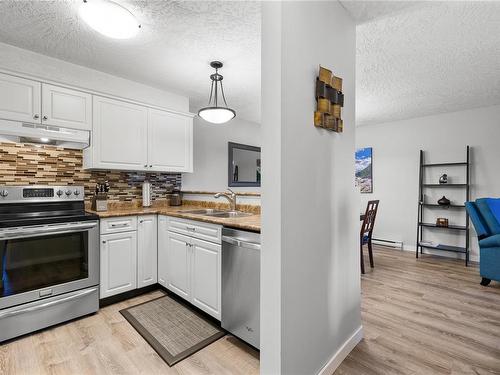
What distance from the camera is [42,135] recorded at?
2.36 m

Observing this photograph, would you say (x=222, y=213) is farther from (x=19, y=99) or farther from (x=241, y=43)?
(x=19, y=99)

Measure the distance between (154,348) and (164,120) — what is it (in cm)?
248

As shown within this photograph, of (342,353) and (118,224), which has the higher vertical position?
(118,224)

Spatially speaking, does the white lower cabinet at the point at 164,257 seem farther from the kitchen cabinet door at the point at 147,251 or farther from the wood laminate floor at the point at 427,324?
the wood laminate floor at the point at 427,324

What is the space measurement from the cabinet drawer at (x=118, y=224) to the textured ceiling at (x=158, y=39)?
157 cm

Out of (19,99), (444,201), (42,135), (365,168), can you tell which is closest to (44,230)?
(42,135)

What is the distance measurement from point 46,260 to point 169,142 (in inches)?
70.2

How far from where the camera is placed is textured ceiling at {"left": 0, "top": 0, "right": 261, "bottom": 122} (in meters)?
1.82

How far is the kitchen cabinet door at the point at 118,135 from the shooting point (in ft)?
8.94

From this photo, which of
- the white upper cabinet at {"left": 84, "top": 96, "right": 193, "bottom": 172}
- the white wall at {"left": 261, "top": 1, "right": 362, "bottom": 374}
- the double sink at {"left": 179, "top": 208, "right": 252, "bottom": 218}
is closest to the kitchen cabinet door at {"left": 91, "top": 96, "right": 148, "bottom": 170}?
the white upper cabinet at {"left": 84, "top": 96, "right": 193, "bottom": 172}

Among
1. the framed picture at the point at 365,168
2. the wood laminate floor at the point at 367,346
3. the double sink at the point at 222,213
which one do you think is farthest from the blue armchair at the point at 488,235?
the double sink at the point at 222,213

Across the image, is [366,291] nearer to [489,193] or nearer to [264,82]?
[264,82]

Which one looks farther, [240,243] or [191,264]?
[191,264]

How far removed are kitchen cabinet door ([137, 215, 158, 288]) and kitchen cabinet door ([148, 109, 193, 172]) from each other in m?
0.72
